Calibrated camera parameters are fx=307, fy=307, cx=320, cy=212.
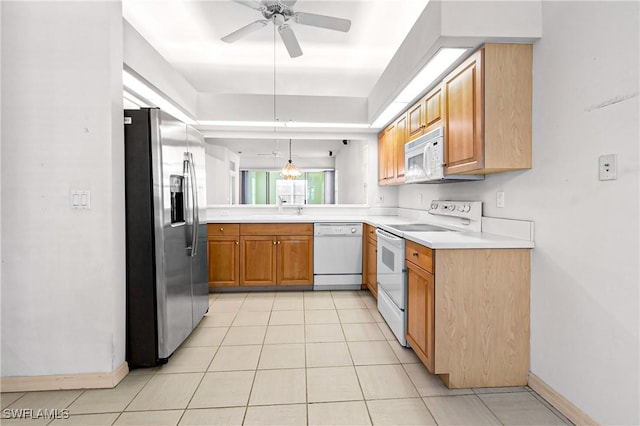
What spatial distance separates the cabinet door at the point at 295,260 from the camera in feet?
12.5

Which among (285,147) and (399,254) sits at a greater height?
(285,147)

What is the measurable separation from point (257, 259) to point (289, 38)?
2.43 meters

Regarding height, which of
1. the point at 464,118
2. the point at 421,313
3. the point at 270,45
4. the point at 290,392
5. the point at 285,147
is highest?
the point at 270,45

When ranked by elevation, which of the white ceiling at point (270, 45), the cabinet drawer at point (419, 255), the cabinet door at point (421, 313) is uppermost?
the white ceiling at point (270, 45)

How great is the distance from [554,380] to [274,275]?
281 centimetres

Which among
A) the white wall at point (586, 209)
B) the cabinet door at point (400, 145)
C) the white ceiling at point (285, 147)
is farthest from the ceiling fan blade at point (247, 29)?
the white ceiling at point (285, 147)

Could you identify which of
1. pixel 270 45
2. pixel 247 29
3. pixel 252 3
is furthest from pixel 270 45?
pixel 252 3

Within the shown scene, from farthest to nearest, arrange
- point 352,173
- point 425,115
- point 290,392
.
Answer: point 352,173 → point 425,115 → point 290,392

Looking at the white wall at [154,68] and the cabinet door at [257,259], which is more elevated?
the white wall at [154,68]

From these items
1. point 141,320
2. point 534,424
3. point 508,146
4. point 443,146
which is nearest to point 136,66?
point 141,320

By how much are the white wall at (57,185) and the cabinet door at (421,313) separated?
77.7 inches

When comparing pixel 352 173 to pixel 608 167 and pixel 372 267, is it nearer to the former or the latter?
pixel 372 267

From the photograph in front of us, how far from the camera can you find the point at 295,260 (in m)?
3.82

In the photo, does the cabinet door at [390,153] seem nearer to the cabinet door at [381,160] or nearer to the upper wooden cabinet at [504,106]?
the cabinet door at [381,160]
